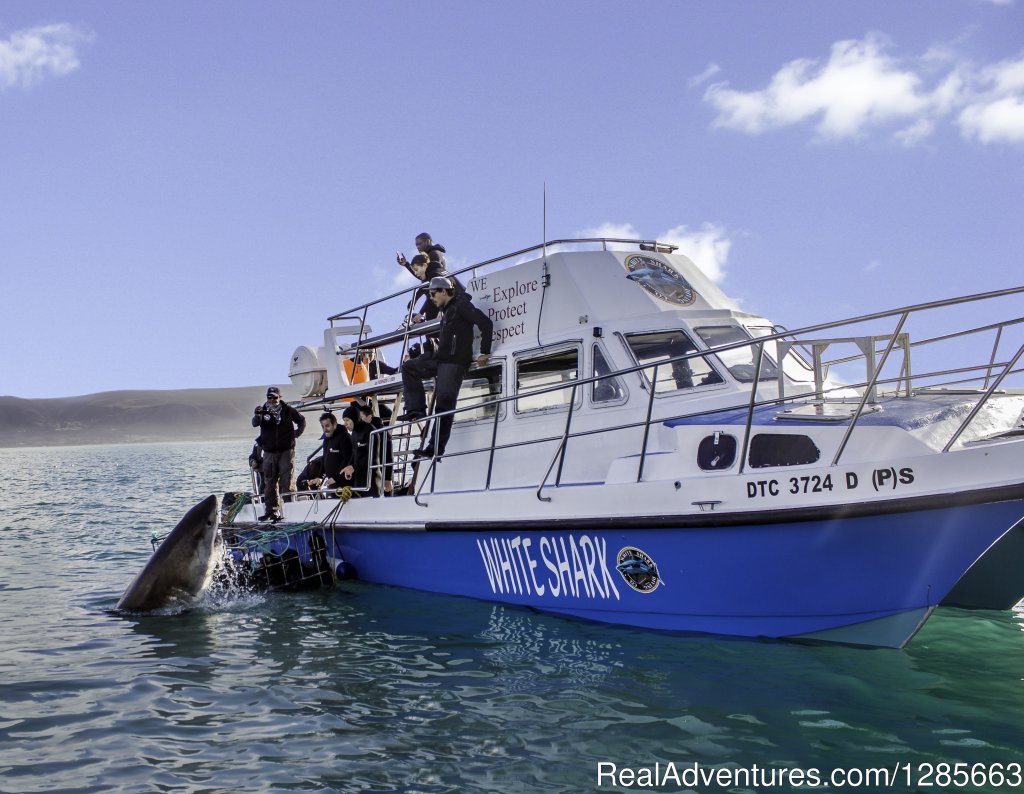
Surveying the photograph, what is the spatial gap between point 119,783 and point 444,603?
3985 mm

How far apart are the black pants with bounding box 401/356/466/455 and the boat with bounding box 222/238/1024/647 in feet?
0.65

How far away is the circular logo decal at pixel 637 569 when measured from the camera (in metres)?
6.96

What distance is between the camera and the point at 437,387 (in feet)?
29.1

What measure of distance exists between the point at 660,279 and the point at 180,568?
562 centimetres

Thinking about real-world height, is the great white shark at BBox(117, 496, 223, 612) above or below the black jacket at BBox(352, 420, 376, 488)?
below

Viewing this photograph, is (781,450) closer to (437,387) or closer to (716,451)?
(716,451)

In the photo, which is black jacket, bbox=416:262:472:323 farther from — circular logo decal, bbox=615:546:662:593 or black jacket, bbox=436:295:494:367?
circular logo decal, bbox=615:546:662:593

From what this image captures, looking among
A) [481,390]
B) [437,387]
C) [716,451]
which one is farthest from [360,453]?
[716,451]

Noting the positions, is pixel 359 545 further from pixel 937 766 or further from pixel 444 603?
pixel 937 766

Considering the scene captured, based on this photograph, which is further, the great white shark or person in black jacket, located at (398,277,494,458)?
the great white shark

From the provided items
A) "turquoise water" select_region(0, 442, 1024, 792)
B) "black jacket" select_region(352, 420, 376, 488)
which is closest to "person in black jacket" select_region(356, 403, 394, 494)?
"black jacket" select_region(352, 420, 376, 488)

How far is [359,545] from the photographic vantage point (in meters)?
9.80

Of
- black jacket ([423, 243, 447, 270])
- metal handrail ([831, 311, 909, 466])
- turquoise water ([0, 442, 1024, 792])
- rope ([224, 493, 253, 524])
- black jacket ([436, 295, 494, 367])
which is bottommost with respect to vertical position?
turquoise water ([0, 442, 1024, 792])

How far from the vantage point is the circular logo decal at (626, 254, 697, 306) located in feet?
27.6
